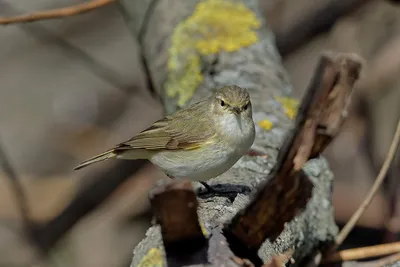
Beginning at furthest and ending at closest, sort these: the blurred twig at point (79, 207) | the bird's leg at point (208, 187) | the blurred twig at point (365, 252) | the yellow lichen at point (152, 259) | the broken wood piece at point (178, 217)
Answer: the blurred twig at point (79, 207) → the bird's leg at point (208, 187) → the blurred twig at point (365, 252) → the yellow lichen at point (152, 259) → the broken wood piece at point (178, 217)

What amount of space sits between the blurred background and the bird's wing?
0.54m

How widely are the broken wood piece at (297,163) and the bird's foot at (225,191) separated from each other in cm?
88

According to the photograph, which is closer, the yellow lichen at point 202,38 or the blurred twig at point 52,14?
the blurred twig at point 52,14

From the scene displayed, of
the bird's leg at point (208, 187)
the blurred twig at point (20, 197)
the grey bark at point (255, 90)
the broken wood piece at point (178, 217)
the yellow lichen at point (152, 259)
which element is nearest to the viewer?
the broken wood piece at point (178, 217)

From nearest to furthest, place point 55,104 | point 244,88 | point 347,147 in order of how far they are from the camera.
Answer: point 244,88 < point 347,147 < point 55,104

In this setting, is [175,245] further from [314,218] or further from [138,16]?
[138,16]

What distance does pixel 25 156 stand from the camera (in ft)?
23.3

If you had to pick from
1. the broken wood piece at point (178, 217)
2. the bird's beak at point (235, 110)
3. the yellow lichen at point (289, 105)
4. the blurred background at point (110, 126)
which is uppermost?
the broken wood piece at point (178, 217)

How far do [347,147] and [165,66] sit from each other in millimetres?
2261

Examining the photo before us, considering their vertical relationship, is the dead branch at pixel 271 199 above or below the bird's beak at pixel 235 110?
above

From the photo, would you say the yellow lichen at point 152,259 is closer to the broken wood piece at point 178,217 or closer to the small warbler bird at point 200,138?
the broken wood piece at point 178,217

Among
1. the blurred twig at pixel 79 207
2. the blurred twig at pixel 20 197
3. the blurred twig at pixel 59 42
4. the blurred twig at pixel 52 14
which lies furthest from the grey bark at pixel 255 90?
the blurred twig at pixel 59 42

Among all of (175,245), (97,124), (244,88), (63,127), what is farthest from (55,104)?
(175,245)

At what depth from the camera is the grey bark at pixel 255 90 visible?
285 centimetres
